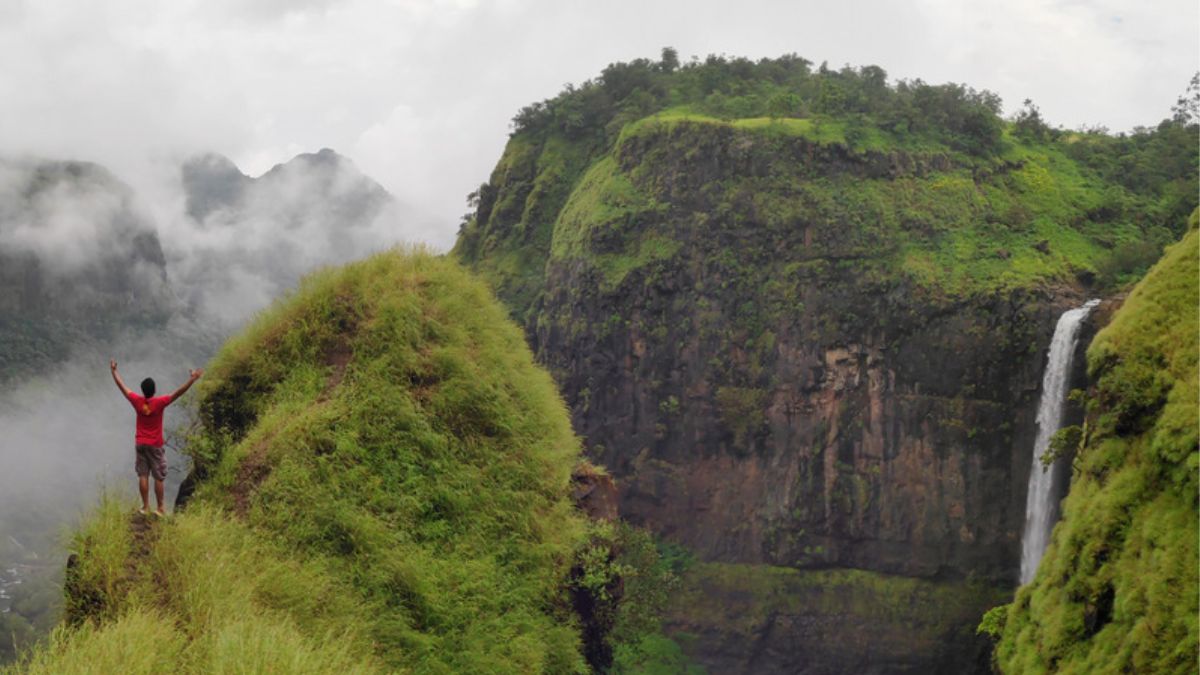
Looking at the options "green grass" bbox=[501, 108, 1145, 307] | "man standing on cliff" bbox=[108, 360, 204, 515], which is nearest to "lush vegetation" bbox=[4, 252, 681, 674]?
"man standing on cliff" bbox=[108, 360, 204, 515]

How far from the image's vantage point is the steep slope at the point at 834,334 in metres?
31.8

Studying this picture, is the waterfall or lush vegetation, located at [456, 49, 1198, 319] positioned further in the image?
lush vegetation, located at [456, 49, 1198, 319]

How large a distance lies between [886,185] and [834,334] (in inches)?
238

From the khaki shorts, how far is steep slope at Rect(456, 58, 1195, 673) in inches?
1078

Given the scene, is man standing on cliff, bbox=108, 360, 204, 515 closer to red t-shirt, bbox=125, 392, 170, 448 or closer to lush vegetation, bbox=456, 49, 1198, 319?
red t-shirt, bbox=125, 392, 170, 448

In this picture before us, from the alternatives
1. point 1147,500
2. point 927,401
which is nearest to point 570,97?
point 927,401

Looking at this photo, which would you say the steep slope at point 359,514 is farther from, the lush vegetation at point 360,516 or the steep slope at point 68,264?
the steep slope at point 68,264

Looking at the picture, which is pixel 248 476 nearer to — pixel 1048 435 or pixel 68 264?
pixel 1048 435

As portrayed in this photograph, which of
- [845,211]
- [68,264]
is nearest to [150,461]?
[845,211]

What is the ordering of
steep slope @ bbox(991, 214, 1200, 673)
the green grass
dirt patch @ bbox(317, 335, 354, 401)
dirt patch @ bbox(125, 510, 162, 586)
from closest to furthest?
dirt patch @ bbox(125, 510, 162, 586), dirt patch @ bbox(317, 335, 354, 401), steep slope @ bbox(991, 214, 1200, 673), the green grass

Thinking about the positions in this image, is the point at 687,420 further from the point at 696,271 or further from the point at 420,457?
the point at 420,457

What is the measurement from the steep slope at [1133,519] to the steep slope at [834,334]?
541 inches

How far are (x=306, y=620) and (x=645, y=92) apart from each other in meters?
40.4

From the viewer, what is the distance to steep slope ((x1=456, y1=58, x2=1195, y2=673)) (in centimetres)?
3181
